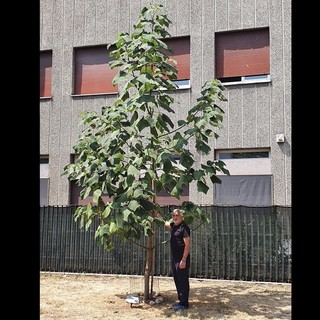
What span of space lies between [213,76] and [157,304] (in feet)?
23.5

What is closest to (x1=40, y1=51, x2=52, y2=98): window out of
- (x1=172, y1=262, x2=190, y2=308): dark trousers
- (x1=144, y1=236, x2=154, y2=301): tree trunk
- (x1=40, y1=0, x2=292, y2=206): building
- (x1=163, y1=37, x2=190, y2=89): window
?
(x1=40, y1=0, x2=292, y2=206): building

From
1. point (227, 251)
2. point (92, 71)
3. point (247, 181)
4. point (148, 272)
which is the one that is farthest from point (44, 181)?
→ point (148, 272)

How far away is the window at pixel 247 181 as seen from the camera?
1209cm

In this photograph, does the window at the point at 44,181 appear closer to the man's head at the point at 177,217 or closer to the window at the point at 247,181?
the window at the point at 247,181

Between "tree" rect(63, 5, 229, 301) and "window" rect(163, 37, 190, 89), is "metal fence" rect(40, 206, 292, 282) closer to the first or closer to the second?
"tree" rect(63, 5, 229, 301)

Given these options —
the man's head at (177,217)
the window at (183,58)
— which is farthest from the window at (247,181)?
the man's head at (177,217)

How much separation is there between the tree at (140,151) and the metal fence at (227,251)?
2.54m

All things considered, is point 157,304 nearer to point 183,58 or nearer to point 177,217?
point 177,217

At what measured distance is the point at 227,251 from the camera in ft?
34.7

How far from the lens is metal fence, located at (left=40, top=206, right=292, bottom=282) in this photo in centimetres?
1031
